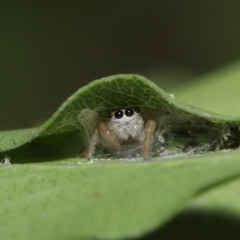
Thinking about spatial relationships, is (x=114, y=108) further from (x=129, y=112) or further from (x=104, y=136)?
(x=104, y=136)

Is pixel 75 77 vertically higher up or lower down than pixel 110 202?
lower down

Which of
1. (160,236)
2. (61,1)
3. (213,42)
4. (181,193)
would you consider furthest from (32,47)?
(181,193)

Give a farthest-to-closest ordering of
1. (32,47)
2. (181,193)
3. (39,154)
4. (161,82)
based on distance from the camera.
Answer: (32,47) < (161,82) < (39,154) < (181,193)

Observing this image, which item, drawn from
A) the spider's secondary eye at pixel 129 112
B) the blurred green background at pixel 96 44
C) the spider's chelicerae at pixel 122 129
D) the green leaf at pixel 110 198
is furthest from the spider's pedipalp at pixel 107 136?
the blurred green background at pixel 96 44

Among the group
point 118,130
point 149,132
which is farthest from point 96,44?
point 149,132

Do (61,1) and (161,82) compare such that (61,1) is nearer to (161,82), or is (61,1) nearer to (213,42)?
(213,42)

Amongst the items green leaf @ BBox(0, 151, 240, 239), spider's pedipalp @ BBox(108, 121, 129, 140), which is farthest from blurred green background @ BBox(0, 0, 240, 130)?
green leaf @ BBox(0, 151, 240, 239)

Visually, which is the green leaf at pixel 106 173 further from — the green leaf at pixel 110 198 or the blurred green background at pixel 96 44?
the blurred green background at pixel 96 44
